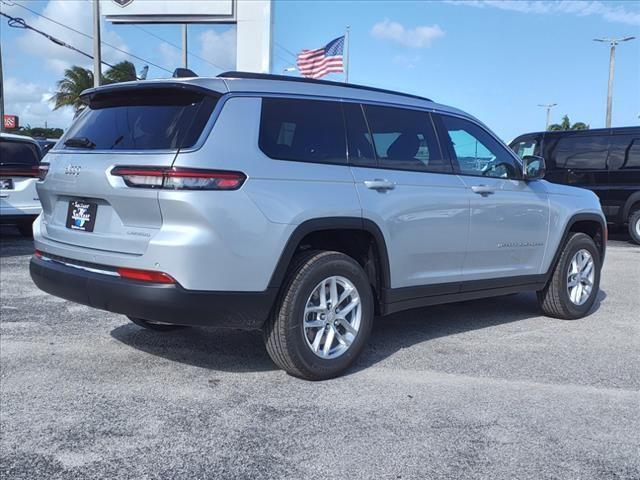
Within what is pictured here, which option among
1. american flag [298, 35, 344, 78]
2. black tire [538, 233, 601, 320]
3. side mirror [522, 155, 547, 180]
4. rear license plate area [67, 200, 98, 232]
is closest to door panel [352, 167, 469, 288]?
side mirror [522, 155, 547, 180]

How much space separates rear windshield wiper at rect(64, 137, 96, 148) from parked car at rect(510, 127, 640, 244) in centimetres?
1070

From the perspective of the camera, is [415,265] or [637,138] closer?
[415,265]

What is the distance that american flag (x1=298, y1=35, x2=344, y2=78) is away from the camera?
20.5 m

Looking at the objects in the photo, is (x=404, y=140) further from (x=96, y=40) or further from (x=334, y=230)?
(x=96, y=40)

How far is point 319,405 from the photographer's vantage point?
3738mm

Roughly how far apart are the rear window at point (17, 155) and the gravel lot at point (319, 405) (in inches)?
196

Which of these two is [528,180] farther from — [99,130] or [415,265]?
[99,130]

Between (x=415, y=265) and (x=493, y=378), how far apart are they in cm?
96

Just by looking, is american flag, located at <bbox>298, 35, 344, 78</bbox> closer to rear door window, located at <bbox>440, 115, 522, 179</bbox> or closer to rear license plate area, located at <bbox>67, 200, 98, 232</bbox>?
rear door window, located at <bbox>440, 115, 522, 179</bbox>

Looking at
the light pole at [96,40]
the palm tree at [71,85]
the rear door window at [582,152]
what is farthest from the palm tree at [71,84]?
the rear door window at [582,152]

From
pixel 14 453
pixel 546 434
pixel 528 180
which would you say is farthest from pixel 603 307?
pixel 14 453

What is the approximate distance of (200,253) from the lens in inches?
138

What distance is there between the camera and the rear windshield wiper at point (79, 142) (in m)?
4.09

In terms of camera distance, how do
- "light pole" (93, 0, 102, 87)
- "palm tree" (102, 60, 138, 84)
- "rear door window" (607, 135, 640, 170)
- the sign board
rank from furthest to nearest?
"palm tree" (102, 60, 138, 84) → "light pole" (93, 0, 102, 87) → the sign board → "rear door window" (607, 135, 640, 170)
